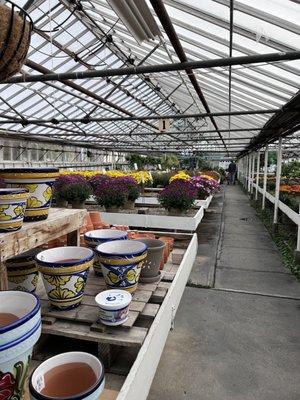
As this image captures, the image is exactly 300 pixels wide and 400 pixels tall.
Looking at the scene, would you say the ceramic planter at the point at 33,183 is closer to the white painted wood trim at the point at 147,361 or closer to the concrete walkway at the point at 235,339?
the white painted wood trim at the point at 147,361

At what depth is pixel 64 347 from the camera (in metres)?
1.56

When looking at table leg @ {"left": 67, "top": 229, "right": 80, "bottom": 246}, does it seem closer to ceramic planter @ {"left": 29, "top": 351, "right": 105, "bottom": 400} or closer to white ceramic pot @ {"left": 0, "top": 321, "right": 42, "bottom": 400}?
ceramic planter @ {"left": 29, "top": 351, "right": 105, "bottom": 400}

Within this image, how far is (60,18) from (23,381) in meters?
6.11

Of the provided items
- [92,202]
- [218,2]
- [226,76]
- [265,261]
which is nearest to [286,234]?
[265,261]

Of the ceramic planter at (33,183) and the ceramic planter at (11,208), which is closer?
the ceramic planter at (11,208)

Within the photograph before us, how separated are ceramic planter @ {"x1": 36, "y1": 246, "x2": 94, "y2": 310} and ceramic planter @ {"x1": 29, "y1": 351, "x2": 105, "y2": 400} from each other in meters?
0.39

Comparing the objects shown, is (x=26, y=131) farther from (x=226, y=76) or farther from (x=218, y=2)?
(x=218, y=2)

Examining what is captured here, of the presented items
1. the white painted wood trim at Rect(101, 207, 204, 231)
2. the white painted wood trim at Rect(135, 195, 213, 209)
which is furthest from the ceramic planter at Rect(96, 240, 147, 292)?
the white painted wood trim at Rect(135, 195, 213, 209)

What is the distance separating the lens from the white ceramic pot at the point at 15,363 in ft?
2.48

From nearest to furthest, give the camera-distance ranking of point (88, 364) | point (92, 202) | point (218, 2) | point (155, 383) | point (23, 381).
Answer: point (23, 381), point (88, 364), point (155, 383), point (218, 2), point (92, 202)

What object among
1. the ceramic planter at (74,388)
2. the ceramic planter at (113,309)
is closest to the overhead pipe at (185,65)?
the ceramic planter at (113,309)

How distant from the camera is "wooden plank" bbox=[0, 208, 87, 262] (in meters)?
1.08

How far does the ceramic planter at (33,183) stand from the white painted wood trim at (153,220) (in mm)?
2800

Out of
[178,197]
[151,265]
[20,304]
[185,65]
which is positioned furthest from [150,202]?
[20,304]
